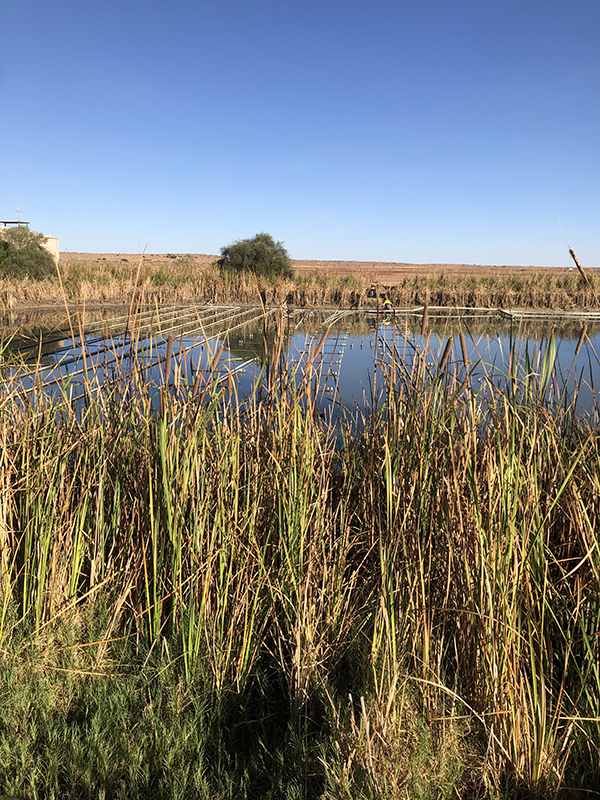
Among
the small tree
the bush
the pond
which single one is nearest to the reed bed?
the pond

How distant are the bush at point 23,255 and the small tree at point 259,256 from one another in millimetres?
5662

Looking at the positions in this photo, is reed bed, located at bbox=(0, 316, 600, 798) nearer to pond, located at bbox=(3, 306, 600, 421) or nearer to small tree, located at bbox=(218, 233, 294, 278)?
pond, located at bbox=(3, 306, 600, 421)

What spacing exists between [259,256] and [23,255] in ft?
24.1

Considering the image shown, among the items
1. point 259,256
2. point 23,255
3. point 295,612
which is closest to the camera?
point 295,612

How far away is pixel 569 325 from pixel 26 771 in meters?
13.1

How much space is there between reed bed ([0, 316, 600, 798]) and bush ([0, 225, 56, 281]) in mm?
15638

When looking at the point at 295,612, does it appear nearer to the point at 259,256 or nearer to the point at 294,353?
the point at 294,353

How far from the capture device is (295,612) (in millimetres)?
1533

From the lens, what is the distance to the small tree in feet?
62.4

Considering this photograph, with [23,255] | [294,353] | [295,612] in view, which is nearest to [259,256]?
[23,255]

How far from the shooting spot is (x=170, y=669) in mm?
1510

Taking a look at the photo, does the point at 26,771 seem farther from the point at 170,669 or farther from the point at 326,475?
the point at 326,475

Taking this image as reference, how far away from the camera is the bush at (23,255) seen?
15805 mm

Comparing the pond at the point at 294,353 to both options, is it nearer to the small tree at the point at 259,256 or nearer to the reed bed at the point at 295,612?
the reed bed at the point at 295,612
